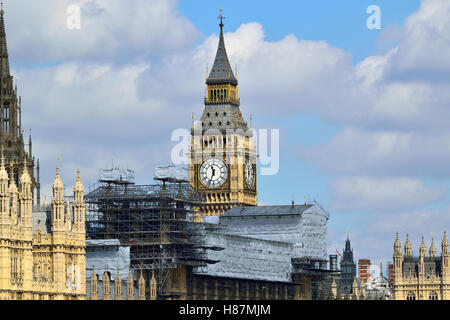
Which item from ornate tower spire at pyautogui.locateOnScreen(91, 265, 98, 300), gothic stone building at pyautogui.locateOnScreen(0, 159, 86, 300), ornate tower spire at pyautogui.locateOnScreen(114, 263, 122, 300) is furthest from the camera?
ornate tower spire at pyautogui.locateOnScreen(114, 263, 122, 300)

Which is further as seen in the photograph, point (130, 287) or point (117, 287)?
point (130, 287)

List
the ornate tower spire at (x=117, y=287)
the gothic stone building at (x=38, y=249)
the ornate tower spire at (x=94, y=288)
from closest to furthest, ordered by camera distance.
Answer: the gothic stone building at (x=38, y=249), the ornate tower spire at (x=94, y=288), the ornate tower spire at (x=117, y=287)

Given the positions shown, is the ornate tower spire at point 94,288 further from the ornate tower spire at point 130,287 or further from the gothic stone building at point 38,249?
the ornate tower spire at point 130,287

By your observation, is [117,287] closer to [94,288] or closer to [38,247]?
[94,288]

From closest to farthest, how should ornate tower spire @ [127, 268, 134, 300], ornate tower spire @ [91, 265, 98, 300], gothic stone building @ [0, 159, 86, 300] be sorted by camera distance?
gothic stone building @ [0, 159, 86, 300] < ornate tower spire @ [91, 265, 98, 300] < ornate tower spire @ [127, 268, 134, 300]

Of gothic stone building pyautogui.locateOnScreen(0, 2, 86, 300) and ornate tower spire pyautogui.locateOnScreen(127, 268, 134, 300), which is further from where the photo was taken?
ornate tower spire pyautogui.locateOnScreen(127, 268, 134, 300)

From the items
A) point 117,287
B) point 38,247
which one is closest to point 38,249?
point 38,247

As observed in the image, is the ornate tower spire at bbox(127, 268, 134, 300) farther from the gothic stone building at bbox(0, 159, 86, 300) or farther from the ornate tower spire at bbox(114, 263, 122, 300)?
the gothic stone building at bbox(0, 159, 86, 300)

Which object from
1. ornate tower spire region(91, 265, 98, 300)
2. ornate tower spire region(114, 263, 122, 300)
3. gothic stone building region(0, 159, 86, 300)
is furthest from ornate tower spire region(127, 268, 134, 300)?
gothic stone building region(0, 159, 86, 300)

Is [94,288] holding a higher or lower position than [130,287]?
lower

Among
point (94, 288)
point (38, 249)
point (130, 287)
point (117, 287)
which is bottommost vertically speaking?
point (94, 288)

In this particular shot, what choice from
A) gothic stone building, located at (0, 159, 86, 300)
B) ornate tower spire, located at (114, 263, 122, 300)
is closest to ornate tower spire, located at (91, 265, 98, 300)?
gothic stone building, located at (0, 159, 86, 300)

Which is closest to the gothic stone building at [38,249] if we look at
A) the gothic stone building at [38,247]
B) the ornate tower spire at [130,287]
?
the gothic stone building at [38,247]
